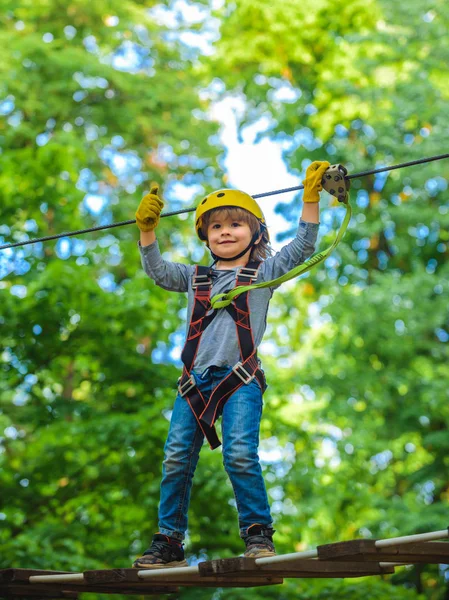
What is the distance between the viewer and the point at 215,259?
3.71 metres

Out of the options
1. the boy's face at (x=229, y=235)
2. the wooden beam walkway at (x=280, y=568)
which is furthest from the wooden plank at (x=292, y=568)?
the boy's face at (x=229, y=235)

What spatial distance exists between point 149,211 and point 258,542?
1367mm

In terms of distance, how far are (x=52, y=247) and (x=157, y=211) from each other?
577 centimetres

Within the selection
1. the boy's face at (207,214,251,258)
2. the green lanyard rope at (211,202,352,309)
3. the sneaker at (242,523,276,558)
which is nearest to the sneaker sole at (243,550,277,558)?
the sneaker at (242,523,276,558)

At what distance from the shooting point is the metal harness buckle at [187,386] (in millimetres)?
3408

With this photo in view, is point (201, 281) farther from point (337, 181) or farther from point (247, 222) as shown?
point (337, 181)

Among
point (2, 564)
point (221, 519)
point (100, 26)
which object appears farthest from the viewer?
point (100, 26)

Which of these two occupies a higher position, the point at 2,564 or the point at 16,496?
the point at 16,496

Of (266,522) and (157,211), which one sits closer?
(266,522)

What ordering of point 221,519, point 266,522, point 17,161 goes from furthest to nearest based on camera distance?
point 17,161, point 221,519, point 266,522

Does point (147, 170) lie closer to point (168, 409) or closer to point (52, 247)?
point (52, 247)

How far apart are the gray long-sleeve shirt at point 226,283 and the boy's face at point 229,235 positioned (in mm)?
85

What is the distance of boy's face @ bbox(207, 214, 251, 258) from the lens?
3586mm

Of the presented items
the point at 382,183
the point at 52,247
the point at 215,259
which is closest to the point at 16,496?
the point at 52,247
